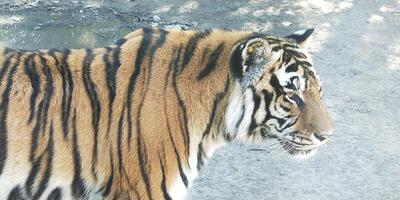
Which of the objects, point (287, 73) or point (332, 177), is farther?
point (332, 177)

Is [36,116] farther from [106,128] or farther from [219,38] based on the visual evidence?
[219,38]

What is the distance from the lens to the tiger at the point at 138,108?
2.84 metres

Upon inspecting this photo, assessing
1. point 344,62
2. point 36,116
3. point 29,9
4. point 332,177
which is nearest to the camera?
point 36,116

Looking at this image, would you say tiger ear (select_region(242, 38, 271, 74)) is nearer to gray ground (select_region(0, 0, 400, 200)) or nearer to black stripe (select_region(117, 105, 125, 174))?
black stripe (select_region(117, 105, 125, 174))

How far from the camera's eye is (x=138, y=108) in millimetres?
2896

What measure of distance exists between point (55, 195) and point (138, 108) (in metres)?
0.51

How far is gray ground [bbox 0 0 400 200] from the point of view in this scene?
4.09 metres

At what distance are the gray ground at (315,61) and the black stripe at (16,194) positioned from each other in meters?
1.28

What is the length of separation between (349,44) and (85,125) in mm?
3496

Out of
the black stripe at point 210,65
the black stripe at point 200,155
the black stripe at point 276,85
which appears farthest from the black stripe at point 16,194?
the black stripe at point 276,85

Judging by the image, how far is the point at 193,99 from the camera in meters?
2.95

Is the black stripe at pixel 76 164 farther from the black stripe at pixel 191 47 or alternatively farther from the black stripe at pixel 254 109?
the black stripe at pixel 254 109

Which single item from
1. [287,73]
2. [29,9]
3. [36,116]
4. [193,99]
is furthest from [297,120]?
[29,9]

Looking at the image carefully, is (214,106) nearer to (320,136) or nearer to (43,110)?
(320,136)
